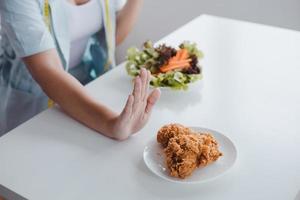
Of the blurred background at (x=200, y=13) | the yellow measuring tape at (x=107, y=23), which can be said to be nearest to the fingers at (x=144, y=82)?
the yellow measuring tape at (x=107, y=23)

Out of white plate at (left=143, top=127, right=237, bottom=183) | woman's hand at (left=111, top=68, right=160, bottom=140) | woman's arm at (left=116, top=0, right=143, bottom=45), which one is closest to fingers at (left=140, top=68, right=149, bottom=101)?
woman's hand at (left=111, top=68, right=160, bottom=140)

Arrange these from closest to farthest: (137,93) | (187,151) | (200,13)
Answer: (187,151) → (137,93) → (200,13)

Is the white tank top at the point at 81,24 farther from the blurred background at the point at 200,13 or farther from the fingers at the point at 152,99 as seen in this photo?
the blurred background at the point at 200,13

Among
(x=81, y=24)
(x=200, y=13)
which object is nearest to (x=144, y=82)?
(x=81, y=24)

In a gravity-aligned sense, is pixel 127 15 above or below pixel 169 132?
below

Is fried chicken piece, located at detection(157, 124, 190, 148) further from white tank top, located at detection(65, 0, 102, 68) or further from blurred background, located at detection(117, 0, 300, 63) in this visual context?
blurred background, located at detection(117, 0, 300, 63)

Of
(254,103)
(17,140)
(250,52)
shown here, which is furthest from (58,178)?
(250,52)

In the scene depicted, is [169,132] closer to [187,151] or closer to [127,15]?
[187,151]
